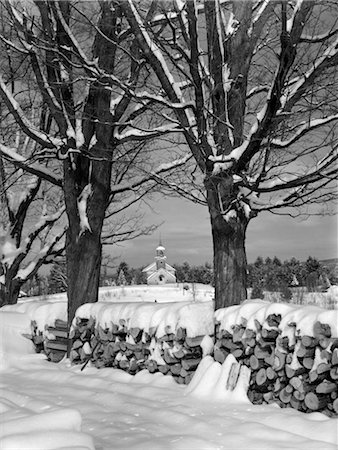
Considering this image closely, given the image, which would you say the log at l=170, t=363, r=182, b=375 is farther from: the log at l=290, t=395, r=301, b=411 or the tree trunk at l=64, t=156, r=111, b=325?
the tree trunk at l=64, t=156, r=111, b=325

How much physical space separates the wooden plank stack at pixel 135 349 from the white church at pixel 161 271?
4230 cm

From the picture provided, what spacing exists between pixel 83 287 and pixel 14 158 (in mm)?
2463

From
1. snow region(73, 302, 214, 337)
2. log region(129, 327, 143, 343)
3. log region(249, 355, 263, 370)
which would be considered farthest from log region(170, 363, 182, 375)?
log region(249, 355, 263, 370)

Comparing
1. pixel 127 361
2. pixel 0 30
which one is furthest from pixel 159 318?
pixel 0 30

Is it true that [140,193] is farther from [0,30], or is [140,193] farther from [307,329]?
[307,329]

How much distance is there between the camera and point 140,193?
368 inches

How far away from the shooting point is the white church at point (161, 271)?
50125 mm

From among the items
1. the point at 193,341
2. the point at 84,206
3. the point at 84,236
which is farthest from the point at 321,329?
the point at 84,206

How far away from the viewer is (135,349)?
618cm

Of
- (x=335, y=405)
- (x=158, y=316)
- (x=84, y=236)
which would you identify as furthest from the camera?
(x=84, y=236)

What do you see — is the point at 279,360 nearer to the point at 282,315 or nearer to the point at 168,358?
the point at 282,315

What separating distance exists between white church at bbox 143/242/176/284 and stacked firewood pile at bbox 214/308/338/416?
44.3 metres

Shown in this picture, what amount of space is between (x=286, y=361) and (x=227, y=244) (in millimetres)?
1819

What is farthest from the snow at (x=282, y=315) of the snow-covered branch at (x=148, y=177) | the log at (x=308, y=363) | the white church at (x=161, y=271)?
the white church at (x=161, y=271)
